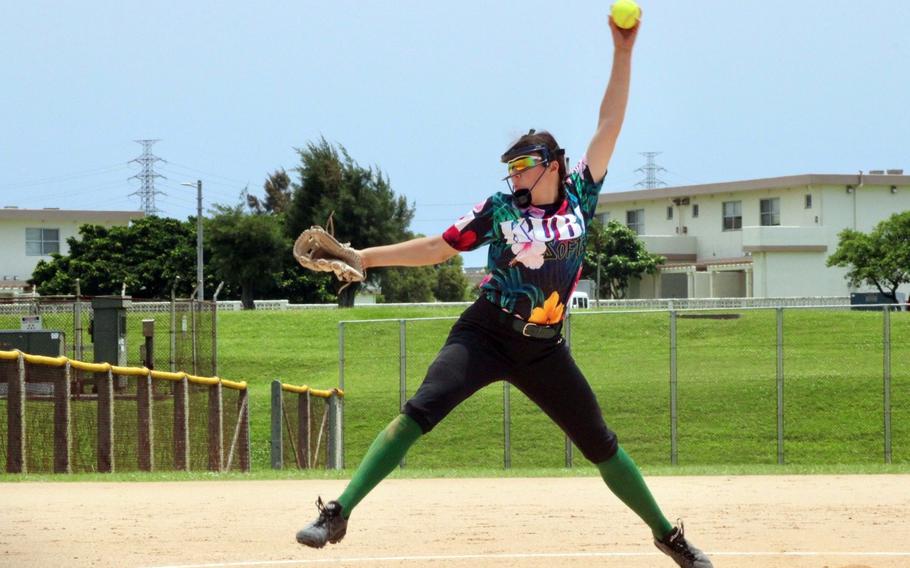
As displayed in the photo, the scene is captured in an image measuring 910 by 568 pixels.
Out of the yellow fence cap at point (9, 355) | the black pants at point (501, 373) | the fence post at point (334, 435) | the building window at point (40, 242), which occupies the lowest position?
the fence post at point (334, 435)

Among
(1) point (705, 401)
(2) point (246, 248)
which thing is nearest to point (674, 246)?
(2) point (246, 248)

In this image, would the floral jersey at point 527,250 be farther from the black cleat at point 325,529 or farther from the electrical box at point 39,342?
the electrical box at point 39,342

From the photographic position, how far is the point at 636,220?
264ft

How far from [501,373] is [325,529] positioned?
1047 millimetres

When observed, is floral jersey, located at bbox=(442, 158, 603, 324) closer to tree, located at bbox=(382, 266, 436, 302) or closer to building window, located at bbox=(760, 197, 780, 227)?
building window, located at bbox=(760, 197, 780, 227)

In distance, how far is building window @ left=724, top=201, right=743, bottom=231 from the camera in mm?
73062

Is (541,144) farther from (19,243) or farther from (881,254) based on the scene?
(19,243)

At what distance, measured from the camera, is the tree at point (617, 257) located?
2761 inches

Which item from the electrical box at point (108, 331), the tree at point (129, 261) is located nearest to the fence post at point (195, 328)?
the electrical box at point (108, 331)

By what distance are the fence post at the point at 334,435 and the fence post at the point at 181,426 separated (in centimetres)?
529

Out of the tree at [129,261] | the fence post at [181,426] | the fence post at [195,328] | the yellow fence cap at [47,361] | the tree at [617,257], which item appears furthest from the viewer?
the tree at [617,257]

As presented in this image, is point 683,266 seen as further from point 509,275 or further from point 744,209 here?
point 509,275

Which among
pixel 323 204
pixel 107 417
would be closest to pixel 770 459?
pixel 107 417

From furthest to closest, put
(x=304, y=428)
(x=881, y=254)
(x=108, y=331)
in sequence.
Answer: (x=881, y=254) → (x=108, y=331) → (x=304, y=428)
